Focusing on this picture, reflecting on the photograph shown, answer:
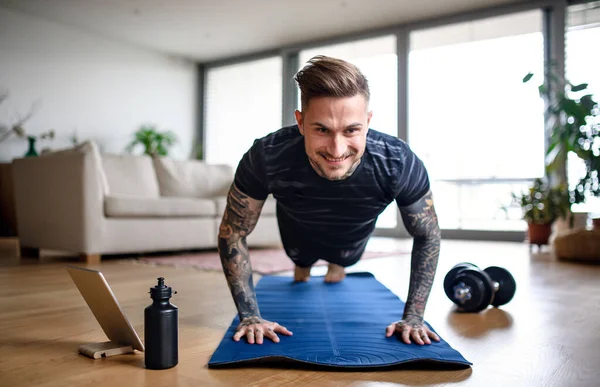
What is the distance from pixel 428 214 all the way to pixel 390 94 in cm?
571

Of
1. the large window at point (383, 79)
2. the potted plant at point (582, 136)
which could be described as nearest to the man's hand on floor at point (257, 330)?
the potted plant at point (582, 136)

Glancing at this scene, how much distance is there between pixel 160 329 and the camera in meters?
1.25

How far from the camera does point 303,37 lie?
24.8ft

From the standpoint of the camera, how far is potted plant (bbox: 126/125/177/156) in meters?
7.62

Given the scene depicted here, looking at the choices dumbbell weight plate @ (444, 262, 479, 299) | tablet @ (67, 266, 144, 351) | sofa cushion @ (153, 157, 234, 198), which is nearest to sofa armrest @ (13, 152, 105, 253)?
sofa cushion @ (153, 157, 234, 198)

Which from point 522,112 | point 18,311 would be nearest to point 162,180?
point 18,311

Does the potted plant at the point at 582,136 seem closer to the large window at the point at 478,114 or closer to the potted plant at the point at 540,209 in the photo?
the potted plant at the point at 540,209

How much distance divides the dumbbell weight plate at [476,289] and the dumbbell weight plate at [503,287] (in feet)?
0.44

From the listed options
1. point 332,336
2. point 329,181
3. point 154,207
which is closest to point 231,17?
point 154,207

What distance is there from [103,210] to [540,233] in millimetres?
4099

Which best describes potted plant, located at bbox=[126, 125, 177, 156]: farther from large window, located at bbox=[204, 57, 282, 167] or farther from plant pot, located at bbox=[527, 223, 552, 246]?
plant pot, located at bbox=[527, 223, 552, 246]

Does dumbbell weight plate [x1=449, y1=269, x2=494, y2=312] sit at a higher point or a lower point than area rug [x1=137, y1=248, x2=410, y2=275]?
higher

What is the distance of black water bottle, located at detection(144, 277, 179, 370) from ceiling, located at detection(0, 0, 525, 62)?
5643mm

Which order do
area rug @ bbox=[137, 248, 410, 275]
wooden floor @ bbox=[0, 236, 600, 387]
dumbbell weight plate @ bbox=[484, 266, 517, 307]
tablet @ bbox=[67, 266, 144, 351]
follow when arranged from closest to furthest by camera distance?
wooden floor @ bbox=[0, 236, 600, 387]
tablet @ bbox=[67, 266, 144, 351]
dumbbell weight plate @ bbox=[484, 266, 517, 307]
area rug @ bbox=[137, 248, 410, 275]
